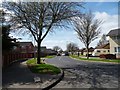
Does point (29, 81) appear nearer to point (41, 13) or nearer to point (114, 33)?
point (41, 13)

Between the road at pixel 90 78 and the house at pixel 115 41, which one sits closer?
the road at pixel 90 78

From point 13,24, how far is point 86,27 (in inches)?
1184

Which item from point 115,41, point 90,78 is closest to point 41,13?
point 90,78

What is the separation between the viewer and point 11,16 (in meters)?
25.1

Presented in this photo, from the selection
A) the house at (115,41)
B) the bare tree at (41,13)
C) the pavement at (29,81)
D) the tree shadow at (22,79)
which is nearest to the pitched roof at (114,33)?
the house at (115,41)

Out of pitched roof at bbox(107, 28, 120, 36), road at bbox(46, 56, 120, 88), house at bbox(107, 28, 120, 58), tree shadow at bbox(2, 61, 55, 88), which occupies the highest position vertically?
pitched roof at bbox(107, 28, 120, 36)

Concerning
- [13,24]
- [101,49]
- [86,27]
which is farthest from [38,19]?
[101,49]

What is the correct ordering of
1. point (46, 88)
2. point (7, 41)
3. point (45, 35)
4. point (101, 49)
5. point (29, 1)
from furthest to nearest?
point (101, 49)
point (45, 35)
point (29, 1)
point (7, 41)
point (46, 88)

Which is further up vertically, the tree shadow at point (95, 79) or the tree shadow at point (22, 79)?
the tree shadow at point (22, 79)

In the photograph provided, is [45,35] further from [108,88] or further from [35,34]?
[108,88]

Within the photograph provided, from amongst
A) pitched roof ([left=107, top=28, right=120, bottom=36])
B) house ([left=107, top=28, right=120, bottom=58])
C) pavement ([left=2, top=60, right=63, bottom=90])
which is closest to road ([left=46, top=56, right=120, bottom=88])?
pavement ([left=2, top=60, right=63, bottom=90])

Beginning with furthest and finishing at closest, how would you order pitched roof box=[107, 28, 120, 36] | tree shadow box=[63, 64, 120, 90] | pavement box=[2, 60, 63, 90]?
pitched roof box=[107, 28, 120, 36] → tree shadow box=[63, 64, 120, 90] → pavement box=[2, 60, 63, 90]

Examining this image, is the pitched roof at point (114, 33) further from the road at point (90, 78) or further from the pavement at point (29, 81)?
the pavement at point (29, 81)

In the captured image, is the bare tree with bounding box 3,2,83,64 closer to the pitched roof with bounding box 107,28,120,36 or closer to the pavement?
the pavement
